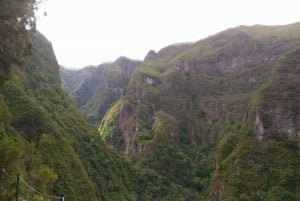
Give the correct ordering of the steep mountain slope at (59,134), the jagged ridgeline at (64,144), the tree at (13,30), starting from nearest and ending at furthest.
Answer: the tree at (13,30) → the jagged ridgeline at (64,144) → the steep mountain slope at (59,134)

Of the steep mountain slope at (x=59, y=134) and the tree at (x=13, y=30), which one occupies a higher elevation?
the tree at (x=13, y=30)

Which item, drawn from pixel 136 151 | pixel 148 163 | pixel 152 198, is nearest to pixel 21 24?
pixel 152 198

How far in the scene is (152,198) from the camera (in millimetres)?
154625

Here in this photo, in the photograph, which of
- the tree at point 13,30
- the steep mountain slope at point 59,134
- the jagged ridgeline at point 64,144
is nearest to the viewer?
the tree at point 13,30

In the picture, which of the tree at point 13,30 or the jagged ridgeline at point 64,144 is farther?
the jagged ridgeline at point 64,144

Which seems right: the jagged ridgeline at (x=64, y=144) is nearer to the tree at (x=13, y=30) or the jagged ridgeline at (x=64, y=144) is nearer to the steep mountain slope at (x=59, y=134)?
the steep mountain slope at (x=59, y=134)

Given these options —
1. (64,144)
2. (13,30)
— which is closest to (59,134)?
(64,144)

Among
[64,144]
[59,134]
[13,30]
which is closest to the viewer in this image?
[13,30]

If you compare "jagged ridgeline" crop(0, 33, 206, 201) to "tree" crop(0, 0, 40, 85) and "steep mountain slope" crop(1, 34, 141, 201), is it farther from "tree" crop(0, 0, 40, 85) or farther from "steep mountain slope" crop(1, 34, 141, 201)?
"tree" crop(0, 0, 40, 85)

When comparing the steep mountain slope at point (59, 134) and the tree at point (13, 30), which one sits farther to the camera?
the steep mountain slope at point (59, 134)

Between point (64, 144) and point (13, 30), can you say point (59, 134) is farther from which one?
point (13, 30)

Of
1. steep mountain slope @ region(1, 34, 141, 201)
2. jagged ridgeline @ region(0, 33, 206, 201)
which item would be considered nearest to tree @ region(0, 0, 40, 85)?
jagged ridgeline @ region(0, 33, 206, 201)

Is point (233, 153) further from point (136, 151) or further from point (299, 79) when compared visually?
point (136, 151)

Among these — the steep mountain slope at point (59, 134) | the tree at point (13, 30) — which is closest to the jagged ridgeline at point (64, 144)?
the steep mountain slope at point (59, 134)
